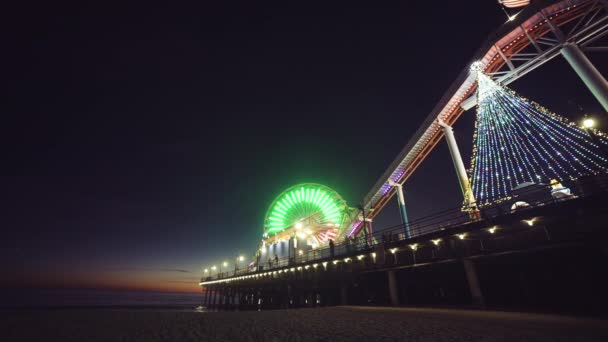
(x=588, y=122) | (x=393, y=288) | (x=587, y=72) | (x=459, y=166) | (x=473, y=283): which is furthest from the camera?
(x=459, y=166)

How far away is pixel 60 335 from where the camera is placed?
7.04m

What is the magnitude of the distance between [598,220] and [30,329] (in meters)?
20.1

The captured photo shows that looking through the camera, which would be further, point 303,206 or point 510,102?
point 303,206

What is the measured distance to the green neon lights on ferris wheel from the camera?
3822 centimetres

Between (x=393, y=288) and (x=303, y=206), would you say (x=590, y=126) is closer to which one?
(x=393, y=288)

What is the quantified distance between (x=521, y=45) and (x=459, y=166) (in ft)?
28.8

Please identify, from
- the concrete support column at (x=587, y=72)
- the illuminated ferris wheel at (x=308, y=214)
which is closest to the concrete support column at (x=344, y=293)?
the concrete support column at (x=587, y=72)

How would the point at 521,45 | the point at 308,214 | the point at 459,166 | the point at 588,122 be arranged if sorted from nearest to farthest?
the point at 588,122
the point at 521,45
the point at 459,166
the point at 308,214

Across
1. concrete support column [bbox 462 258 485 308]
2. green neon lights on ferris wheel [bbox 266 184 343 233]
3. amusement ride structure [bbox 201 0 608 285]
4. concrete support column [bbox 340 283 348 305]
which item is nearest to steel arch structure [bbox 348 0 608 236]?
amusement ride structure [bbox 201 0 608 285]

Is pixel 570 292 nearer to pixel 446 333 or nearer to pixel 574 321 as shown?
pixel 574 321

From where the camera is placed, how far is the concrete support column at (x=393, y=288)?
510 inches

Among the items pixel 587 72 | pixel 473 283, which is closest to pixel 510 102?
pixel 587 72

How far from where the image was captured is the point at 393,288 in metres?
13.2

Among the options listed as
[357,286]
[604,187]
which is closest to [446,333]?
[604,187]
